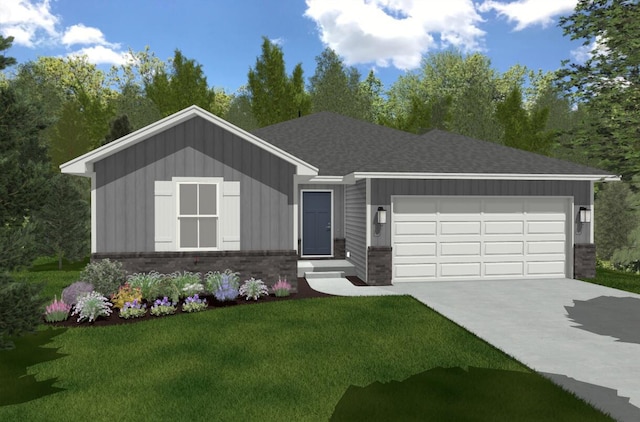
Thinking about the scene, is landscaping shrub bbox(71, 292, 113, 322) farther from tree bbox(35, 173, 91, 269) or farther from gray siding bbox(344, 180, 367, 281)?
tree bbox(35, 173, 91, 269)

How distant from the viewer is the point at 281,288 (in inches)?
440

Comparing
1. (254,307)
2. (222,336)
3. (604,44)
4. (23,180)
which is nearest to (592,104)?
(604,44)

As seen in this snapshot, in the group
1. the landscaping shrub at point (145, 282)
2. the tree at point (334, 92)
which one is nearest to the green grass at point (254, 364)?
the landscaping shrub at point (145, 282)

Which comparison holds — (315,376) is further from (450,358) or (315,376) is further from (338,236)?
(338,236)

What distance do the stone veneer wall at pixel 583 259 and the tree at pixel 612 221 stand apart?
8.12m

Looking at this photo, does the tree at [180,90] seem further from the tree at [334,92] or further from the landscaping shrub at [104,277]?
the landscaping shrub at [104,277]

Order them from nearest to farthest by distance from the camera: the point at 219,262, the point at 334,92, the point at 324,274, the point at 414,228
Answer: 1. the point at 219,262
2. the point at 414,228
3. the point at 324,274
4. the point at 334,92

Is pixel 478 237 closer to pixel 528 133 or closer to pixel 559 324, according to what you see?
pixel 559 324

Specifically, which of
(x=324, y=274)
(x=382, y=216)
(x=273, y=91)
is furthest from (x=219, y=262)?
(x=273, y=91)

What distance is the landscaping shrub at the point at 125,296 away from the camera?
9594mm

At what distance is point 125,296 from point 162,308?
862 mm

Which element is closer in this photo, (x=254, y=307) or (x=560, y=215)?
(x=254, y=307)

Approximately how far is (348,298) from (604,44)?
1935 cm

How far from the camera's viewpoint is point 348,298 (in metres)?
10.9
